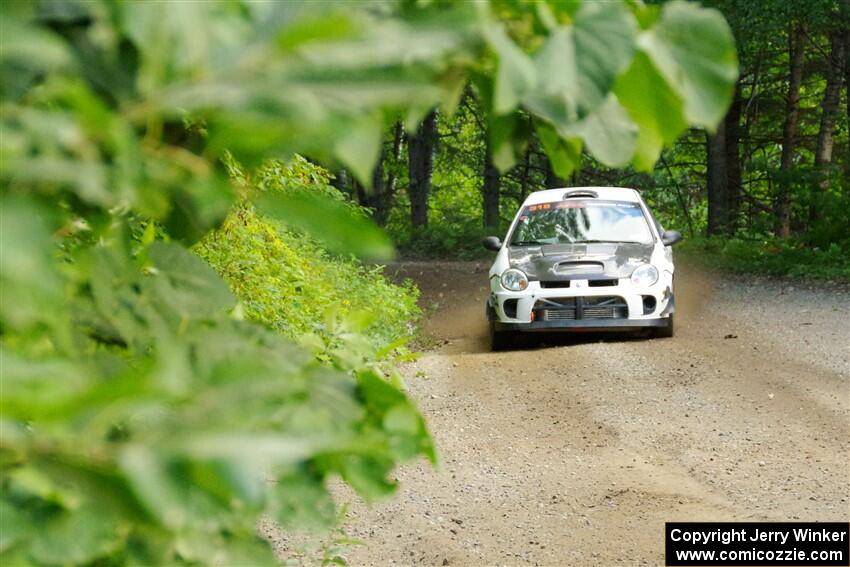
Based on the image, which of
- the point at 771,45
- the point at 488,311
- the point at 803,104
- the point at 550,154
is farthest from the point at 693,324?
the point at 803,104

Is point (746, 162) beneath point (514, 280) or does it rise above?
beneath

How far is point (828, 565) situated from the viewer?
4875 millimetres

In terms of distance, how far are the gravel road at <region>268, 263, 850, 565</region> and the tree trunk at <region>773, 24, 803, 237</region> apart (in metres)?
13.8

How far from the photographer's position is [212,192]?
80cm

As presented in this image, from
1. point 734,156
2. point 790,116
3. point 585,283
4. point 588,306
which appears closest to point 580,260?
point 585,283

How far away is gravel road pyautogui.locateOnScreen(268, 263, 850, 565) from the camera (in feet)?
17.7

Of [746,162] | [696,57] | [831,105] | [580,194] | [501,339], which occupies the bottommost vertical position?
[746,162]

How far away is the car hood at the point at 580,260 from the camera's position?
1104 cm

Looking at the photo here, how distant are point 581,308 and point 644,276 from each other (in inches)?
31.5

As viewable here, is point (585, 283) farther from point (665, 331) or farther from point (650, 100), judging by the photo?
point (650, 100)

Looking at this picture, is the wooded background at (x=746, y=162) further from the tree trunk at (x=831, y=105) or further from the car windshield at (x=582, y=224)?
the car windshield at (x=582, y=224)

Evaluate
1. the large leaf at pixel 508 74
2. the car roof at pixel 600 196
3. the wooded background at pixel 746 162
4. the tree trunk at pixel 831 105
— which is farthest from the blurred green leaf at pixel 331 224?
the tree trunk at pixel 831 105

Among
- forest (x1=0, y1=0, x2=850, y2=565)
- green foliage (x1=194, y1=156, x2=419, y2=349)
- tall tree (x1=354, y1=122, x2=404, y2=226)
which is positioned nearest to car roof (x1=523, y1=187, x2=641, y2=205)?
green foliage (x1=194, y1=156, x2=419, y2=349)

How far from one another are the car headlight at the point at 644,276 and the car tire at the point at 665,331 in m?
0.61
